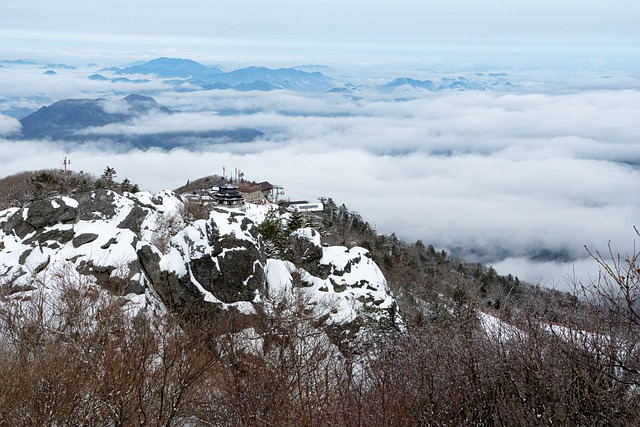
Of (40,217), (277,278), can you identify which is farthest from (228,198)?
(277,278)

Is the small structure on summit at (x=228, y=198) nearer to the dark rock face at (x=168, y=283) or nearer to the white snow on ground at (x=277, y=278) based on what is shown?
the white snow on ground at (x=277, y=278)

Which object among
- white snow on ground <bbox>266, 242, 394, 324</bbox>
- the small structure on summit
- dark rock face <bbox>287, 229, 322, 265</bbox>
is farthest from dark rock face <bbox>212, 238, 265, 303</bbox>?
the small structure on summit

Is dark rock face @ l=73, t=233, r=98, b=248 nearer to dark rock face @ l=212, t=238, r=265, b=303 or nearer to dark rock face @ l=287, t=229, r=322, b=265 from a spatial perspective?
dark rock face @ l=212, t=238, r=265, b=303

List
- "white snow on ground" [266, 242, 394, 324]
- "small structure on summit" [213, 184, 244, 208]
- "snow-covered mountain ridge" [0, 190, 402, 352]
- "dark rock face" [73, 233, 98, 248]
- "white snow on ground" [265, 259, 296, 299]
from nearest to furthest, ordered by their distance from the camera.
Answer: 1. "snow-covered mountain ridge" [0, 190, 402, 352]
2. "white snow on ground" [266, 242, 394, 324]
3. "white snow on ground" [265, 259, 296, 299]
4. "dark rock face" [73, 233, 98, 248]
5. "small structure on summit" [213, 184, 244, 208]

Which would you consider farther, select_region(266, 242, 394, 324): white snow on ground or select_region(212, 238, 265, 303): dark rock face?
select_region(212, 238, 265, 303): dark rock face

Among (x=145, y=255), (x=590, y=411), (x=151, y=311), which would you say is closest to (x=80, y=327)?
(x=151, y=311)

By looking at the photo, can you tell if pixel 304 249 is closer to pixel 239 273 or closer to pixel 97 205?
pixel 239 273

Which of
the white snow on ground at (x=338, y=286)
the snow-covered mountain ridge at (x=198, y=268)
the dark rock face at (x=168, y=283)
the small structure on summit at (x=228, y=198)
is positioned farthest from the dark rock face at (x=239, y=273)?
the small structure on summit at (x=228, y=198)

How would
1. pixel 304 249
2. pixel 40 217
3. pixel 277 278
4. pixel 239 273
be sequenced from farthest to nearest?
pixel 304 249, pixel 40 217, pixel 277 278, pixel 239 273
